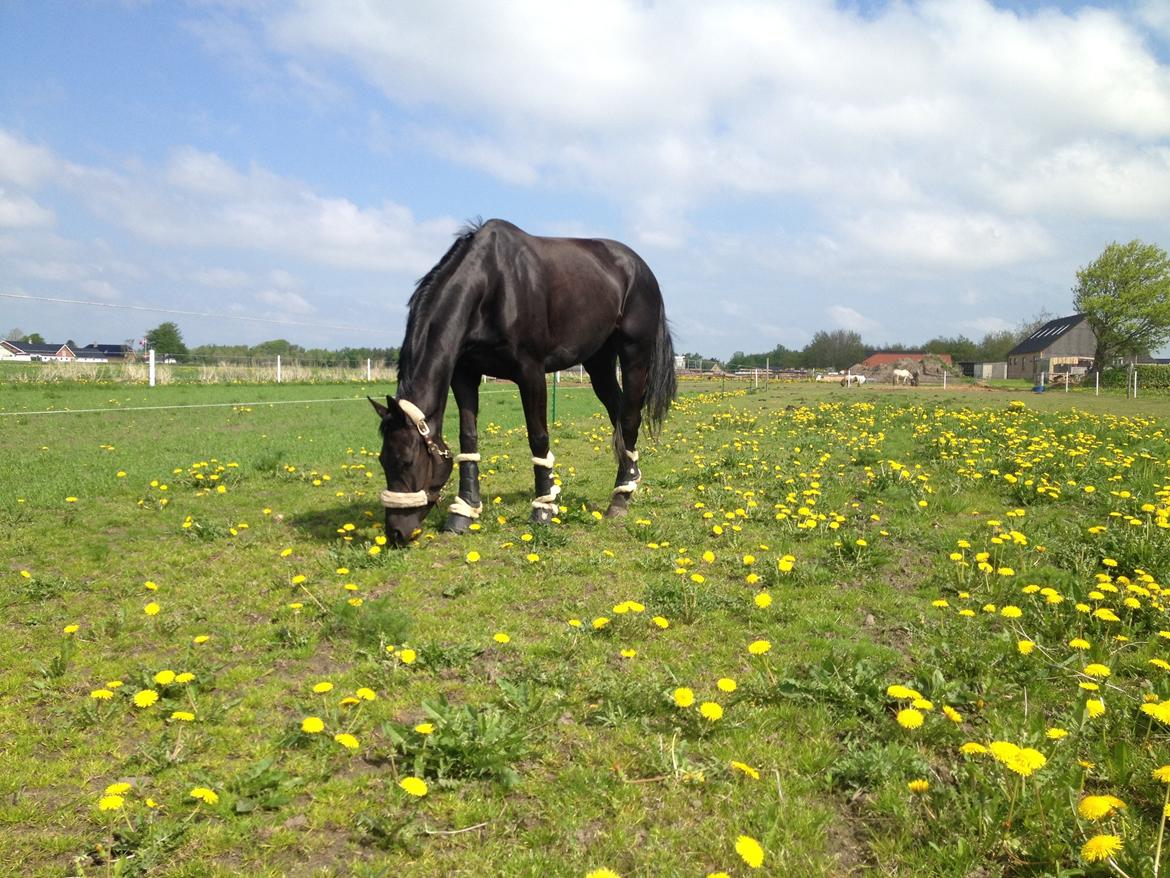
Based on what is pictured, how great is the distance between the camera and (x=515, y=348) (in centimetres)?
608

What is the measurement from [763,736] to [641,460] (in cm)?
758

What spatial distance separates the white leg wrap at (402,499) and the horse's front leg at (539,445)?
134 centimetres

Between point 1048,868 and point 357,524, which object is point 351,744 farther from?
point 357,524

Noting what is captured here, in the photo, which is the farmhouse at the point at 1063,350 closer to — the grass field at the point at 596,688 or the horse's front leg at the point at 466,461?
the grass field at the point at 596,688

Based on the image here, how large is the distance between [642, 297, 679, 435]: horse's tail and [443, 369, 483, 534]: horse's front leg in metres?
2.18

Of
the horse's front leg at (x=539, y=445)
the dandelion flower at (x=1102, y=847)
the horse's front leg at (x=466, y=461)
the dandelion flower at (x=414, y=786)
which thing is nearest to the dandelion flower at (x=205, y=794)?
the dandelion flower at (x=414, y=786)

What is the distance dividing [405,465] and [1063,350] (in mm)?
90554

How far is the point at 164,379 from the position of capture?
28375 millimetres

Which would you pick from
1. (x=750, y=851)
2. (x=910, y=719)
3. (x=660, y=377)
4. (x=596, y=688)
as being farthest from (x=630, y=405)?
(x=750, y=851)

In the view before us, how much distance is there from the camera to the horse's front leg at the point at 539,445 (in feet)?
20.4

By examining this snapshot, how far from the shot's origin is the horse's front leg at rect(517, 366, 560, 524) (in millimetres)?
6230

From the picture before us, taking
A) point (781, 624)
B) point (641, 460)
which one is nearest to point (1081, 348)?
point (641, 460)

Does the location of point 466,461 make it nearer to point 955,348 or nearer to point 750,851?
point 750,851

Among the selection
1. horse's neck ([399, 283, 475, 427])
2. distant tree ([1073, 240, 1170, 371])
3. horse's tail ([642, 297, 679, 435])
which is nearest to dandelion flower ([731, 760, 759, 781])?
horse's neck ([399, 283, 475, 427])
